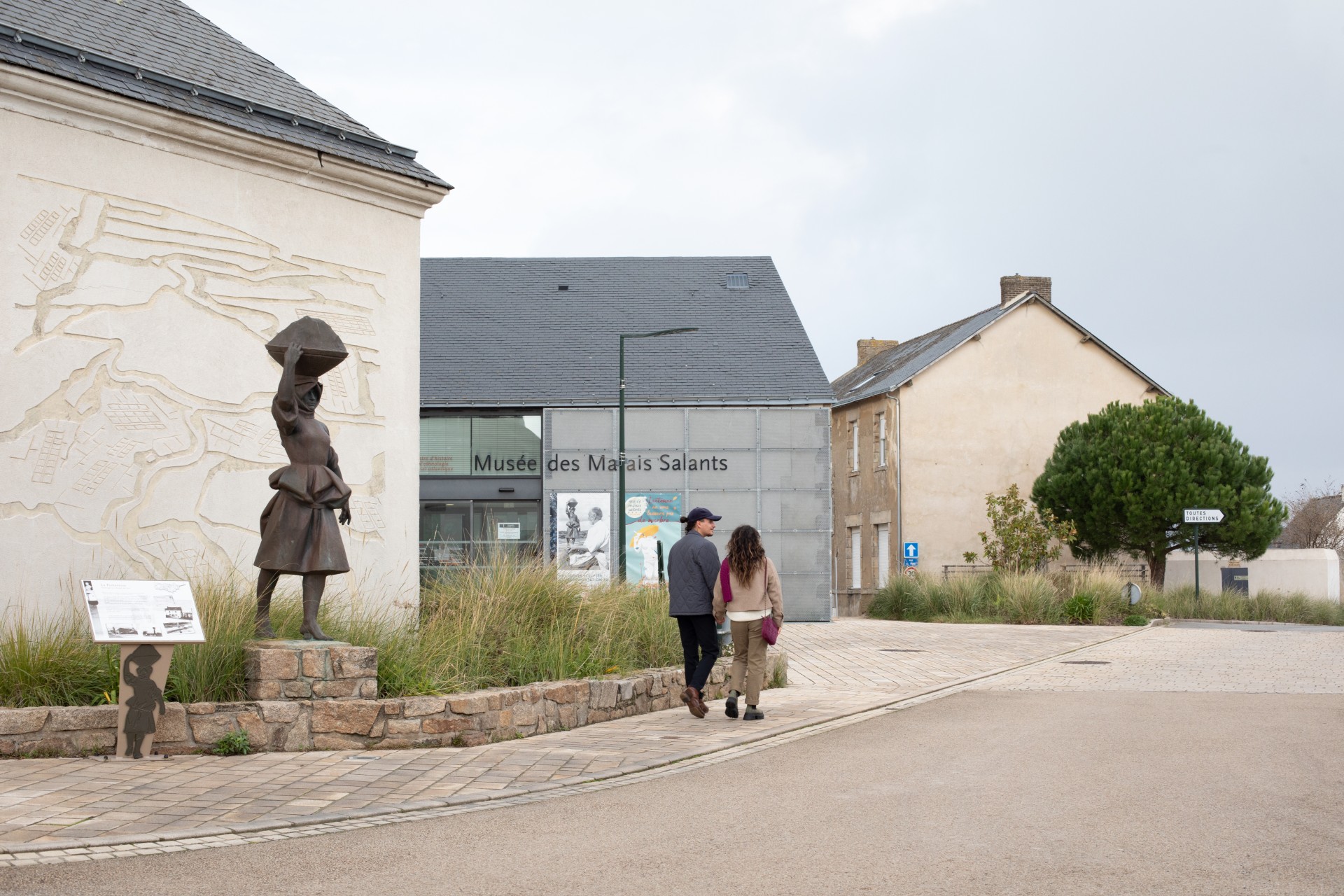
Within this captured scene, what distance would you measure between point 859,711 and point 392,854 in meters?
6.61

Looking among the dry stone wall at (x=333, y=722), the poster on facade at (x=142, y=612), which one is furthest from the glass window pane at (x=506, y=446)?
the poster on facade at (x=142, y=612)

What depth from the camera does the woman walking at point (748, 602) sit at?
11156 mm

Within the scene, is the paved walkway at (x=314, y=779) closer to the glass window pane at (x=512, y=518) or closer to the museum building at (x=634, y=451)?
the museum building at (x=634, y=451)

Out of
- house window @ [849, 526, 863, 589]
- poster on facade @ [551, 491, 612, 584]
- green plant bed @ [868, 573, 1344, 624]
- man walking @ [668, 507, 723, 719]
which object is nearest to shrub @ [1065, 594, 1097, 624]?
green plant bed @ [868, 573, 1344, 624]

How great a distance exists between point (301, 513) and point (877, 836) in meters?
5.05

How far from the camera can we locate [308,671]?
918cm

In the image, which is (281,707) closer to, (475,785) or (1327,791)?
(475,785)

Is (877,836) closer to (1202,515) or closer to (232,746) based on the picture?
(232,746)

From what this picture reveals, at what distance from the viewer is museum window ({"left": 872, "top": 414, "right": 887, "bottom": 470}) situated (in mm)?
36844

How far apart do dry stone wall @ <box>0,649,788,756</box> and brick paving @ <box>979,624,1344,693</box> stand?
5891 millimetres

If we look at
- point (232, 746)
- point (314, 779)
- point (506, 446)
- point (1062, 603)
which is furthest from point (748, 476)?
point (314, 779)

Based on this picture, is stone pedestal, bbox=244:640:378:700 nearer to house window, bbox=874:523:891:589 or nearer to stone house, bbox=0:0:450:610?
stone house, bbox=0:0:450:610

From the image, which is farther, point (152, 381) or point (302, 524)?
point (152, 381)

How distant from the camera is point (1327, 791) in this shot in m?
7.79
